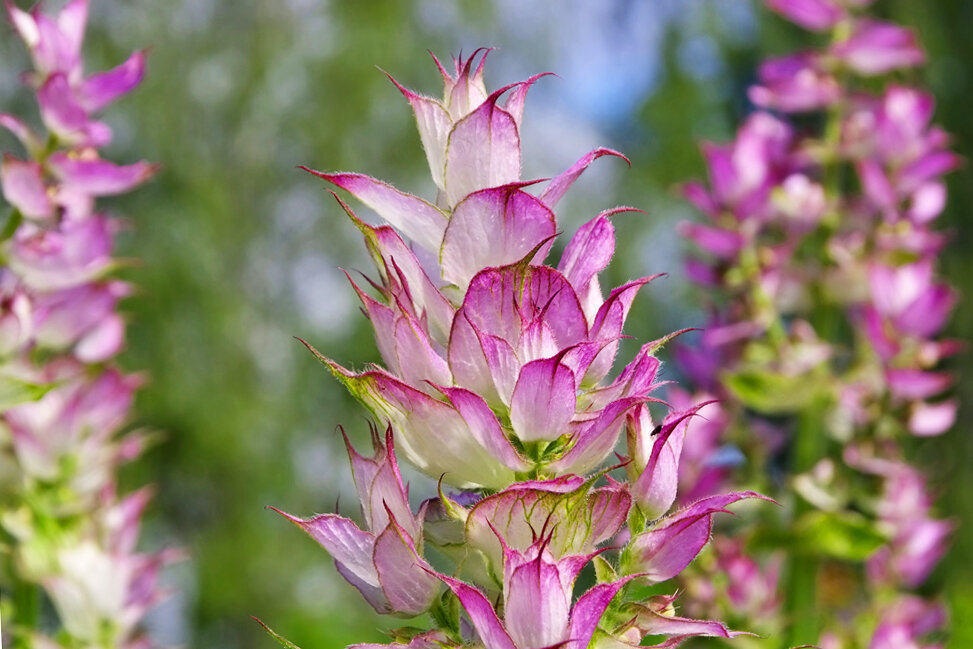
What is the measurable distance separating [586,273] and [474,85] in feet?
0.42

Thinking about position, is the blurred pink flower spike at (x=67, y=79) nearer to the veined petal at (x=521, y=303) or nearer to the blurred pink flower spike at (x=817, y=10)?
the veined petal at (x=521, y=303)

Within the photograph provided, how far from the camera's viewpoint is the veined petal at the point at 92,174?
1.05 m

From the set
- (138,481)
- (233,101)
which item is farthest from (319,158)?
(138,481)

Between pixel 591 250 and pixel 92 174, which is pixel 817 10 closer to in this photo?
pixel 92 174

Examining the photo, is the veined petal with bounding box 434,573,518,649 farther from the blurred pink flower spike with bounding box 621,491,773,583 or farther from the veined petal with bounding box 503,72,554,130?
the veined petal with bounding box 503,72,554,130

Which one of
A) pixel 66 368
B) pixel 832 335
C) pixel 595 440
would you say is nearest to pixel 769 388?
pixel 832 335

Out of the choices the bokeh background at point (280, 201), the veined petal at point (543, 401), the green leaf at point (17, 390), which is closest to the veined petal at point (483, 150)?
the veined petal at point (543, 401)

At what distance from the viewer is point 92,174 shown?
3.47ft

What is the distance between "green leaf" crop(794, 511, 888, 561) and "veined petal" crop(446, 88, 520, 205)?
973mm

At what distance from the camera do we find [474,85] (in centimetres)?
63

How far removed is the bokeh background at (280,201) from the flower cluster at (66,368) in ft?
11.5

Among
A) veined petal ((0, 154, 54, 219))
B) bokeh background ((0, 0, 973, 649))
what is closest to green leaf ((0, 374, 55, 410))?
veined petal ((0, 154, 54, 219))

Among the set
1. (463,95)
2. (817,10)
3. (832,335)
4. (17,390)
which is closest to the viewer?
(463,95)

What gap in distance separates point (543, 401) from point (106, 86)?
0.71 metres
